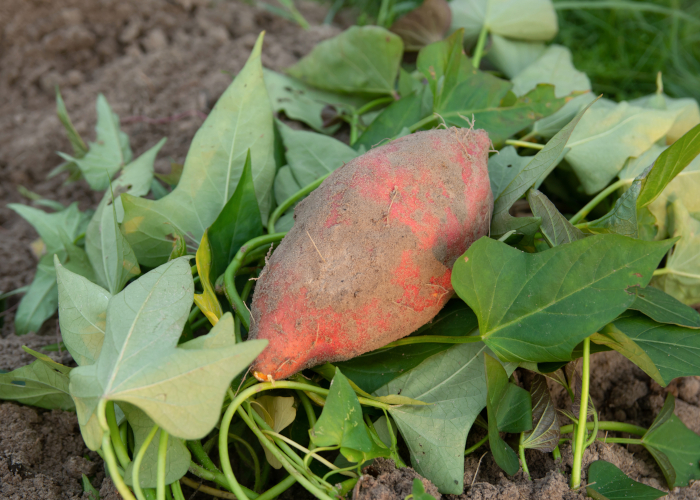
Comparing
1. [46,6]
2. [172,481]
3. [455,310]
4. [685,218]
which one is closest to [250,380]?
[172,481]

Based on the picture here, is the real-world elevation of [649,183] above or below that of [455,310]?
above

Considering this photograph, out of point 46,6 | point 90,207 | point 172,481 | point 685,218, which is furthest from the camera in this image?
point 46,6

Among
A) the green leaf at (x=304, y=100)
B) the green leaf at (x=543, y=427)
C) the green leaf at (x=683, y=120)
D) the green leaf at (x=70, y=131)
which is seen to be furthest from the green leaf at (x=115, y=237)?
the green leaf at (x=683, y=120)

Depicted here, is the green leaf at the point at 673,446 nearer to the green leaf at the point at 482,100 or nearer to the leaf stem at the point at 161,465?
the green leaf at the point at 482,100

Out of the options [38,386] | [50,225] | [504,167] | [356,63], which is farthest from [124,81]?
[504,167]

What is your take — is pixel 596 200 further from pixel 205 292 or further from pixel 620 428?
pixel 205 292

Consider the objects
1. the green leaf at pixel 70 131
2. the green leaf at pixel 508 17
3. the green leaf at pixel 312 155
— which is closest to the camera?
the green leaf at pixel 312 155

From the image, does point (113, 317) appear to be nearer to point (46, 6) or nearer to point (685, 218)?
point (685, 218)
